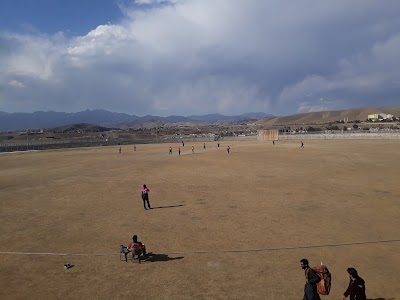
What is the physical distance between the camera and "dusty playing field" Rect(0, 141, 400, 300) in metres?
8.13

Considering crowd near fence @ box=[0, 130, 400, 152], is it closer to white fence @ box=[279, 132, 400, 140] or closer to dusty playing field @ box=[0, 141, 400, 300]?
white fence @ box=[279, 132, 400, 140]

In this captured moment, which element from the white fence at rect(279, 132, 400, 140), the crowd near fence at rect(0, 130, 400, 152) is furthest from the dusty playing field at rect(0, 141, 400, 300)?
the crowd near fence at rect(0, 130, 400, 152)

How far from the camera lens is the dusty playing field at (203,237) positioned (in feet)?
26.7

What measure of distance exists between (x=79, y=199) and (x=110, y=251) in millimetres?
8955

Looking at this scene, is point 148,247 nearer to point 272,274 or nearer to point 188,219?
point 188,219

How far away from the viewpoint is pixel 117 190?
68.8 ft

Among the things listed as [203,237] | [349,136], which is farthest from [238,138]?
[203,237]

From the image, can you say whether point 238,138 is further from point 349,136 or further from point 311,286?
point 311,286

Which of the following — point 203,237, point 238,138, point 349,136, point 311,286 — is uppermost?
point 349,136

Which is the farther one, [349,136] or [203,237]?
[349,136]

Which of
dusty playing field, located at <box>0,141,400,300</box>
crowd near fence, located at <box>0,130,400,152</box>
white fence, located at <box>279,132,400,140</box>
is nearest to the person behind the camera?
dusty playing field, located at <box>0,141,400,300</box>

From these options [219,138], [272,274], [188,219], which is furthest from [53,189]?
[219,138]

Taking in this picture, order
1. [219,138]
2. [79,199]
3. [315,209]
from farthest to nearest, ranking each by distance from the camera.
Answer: [219,138] → [79,199] → [315,209]

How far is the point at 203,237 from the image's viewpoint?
11617 millimetres
